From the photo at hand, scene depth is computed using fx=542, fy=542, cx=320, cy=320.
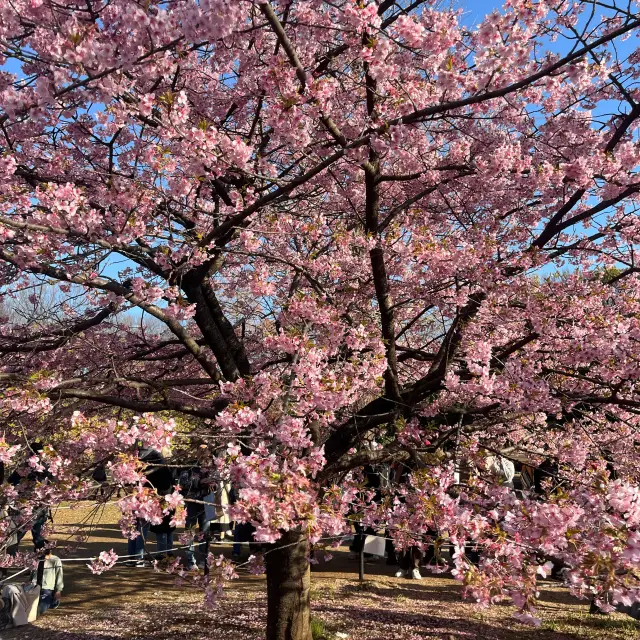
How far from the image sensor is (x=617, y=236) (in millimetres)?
4988

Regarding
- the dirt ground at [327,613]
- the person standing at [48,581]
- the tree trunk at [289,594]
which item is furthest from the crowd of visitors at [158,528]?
the tree trunk at [289,594]

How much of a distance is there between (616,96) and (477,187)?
144 centimetres

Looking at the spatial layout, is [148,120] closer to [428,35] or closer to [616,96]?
[428,35]

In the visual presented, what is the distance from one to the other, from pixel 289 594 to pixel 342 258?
2.93 metres

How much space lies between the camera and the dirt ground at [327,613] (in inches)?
230

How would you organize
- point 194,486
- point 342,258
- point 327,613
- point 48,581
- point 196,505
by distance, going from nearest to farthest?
1. point 342,258
2. point 327,613
3. point 48,581
4. point 194,486
5. point 196,505

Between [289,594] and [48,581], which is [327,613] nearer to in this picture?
[289,594]

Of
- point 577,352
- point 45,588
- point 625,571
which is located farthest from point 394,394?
point 45,588

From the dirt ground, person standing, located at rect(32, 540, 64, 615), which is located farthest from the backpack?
person standing, located at rect(32, 540, 64, 615)

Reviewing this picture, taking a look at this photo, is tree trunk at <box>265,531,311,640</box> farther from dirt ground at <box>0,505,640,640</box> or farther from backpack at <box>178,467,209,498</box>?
backpack at <box>178,467,209,498</box>

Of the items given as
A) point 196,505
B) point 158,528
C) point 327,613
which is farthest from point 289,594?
point 158,528

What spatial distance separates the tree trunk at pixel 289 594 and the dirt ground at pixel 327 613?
1.12 m

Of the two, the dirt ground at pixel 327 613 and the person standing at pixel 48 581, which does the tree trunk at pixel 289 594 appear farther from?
the person standing at pixel 48 581

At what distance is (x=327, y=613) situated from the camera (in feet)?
20.8
